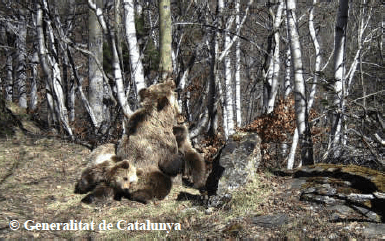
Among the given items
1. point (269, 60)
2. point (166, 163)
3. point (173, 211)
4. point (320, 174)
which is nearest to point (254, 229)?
point (173, 211)

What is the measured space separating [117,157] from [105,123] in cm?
430

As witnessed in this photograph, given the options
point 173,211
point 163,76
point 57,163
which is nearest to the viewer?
point 173,211

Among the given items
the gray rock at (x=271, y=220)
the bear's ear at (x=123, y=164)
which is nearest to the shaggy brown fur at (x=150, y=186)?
the bear's ear at (x=123, y=164)

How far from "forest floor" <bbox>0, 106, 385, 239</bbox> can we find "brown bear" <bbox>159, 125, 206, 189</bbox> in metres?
0.21

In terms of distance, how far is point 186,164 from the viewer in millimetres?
6062

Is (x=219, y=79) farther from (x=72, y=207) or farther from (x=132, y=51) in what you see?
(x=72, y=207)

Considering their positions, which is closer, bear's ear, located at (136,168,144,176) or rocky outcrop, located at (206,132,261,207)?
rocky outcrop, located at (206,132,261,207)

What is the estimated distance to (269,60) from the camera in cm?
989

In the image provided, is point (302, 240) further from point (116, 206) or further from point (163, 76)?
point (163, 76)

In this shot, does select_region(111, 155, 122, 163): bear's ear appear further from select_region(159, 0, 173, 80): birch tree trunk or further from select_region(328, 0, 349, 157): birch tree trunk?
select_region(328, 0, 349, 157): birch tree trunk

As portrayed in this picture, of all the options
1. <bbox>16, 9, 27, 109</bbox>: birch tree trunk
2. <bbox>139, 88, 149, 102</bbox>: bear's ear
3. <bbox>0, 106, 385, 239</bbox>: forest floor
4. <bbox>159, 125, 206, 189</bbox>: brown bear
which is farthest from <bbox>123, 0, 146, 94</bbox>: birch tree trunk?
<bbox>16, 9, 27, 109</bbox>: birch tree trunk

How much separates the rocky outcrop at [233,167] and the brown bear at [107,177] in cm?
135

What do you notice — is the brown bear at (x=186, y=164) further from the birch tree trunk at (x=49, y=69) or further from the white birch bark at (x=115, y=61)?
the birch tree trunk at (x=49, y=69)

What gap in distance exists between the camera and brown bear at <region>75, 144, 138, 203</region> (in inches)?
222
